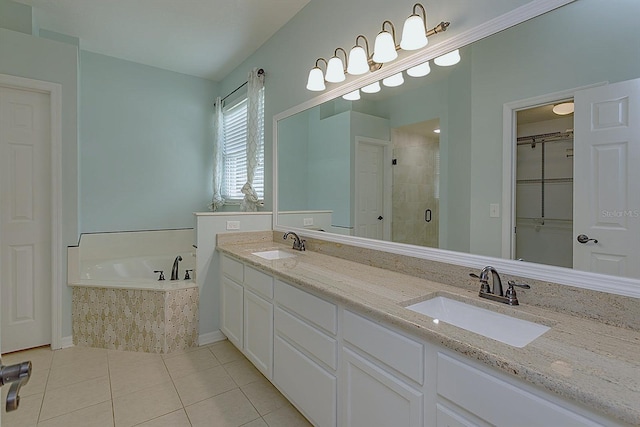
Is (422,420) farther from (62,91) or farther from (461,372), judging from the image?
(62,91)

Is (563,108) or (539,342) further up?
(563,108)

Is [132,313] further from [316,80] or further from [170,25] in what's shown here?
[170,25]

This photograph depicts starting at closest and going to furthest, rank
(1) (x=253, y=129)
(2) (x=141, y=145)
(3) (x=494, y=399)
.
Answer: (3) (x=494, y=399)
(1) (x=253, y=129)
(2) (x=141, y=145)

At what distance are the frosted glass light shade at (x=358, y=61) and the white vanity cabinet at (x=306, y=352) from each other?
4.55 feet

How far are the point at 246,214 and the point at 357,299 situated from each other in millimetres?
1826

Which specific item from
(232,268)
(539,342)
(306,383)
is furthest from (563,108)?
(232,268)

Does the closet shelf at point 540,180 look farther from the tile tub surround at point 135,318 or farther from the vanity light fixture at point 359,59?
the tile tub surround at point 135,318

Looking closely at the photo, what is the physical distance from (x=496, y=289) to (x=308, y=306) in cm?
85

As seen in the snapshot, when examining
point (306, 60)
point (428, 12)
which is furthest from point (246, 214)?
point (428, 12)

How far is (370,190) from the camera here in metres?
2.11

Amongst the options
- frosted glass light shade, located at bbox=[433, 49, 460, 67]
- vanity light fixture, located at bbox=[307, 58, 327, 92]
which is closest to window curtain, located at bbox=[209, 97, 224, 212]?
vanity light fixture, located at bbox=[307, 58, 327, 92]

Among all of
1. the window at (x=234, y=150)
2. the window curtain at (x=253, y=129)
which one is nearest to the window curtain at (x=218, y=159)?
the window at (x=234, y=150)

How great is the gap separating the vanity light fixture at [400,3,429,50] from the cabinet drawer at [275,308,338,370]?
1.50 m

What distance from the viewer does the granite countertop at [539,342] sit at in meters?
0.71
